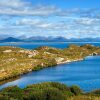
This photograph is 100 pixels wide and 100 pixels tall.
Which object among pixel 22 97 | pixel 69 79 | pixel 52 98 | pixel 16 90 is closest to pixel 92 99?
pixel 52 98

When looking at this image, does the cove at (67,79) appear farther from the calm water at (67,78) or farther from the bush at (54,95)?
the bush at (54,95)

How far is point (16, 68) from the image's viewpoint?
487ft

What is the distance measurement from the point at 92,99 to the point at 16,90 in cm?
1418

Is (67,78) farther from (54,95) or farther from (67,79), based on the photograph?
(54,95)

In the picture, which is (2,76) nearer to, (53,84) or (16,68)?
(16,68)

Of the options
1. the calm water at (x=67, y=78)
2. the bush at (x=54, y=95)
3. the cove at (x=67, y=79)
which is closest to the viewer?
the bush at (x=54, y=95)

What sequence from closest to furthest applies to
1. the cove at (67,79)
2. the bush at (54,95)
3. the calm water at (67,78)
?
the bush at (54,95)
the cove at (67,79)
the calm water at (67,78)

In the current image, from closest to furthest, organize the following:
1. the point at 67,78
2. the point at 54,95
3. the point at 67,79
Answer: the point at 54,95, the point at 67,79, the point at 67,78

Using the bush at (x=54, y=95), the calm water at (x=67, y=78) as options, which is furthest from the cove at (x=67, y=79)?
the bush at (x=54, y=95)

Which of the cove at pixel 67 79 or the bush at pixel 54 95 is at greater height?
the bush at pixel 54 95

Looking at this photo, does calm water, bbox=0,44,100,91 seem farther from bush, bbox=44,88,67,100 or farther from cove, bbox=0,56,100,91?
bush, bbox=44,88,67,100

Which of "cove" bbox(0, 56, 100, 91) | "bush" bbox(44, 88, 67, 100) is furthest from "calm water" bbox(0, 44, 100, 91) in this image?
"bush" bbox(44, 88, 67, 100)

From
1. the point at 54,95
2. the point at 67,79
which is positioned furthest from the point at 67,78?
the point at 54,95

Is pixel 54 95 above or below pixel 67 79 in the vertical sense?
above
